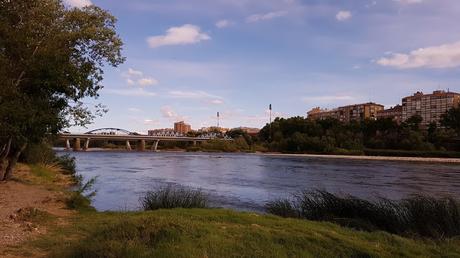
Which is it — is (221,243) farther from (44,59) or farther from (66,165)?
(66,165)

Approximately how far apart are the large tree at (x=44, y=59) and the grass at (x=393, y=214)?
9.00 metres

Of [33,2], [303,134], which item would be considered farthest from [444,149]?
[33,2]

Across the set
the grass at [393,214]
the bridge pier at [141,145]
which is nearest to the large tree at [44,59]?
the grass at [393,214]

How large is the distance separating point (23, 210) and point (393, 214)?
10947 mm

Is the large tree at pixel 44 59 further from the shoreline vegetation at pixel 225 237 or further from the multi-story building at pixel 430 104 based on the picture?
the multi-story building at pixel 430 104

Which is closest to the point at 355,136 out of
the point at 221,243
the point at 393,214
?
the point at 393,214

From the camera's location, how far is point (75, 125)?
74.1ft

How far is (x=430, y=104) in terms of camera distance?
18538 centimetres

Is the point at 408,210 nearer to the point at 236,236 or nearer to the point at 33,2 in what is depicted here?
the point at 236,236

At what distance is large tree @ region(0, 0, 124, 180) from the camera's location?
1634 centimetres

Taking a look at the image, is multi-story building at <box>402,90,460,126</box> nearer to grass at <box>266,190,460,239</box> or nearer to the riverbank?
grass at <box>266,190,460,239</box>

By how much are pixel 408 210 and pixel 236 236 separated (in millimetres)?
8080

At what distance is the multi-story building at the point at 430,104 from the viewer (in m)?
180

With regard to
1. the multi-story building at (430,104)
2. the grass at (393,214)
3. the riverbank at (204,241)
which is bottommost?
the grass at (393,214)
